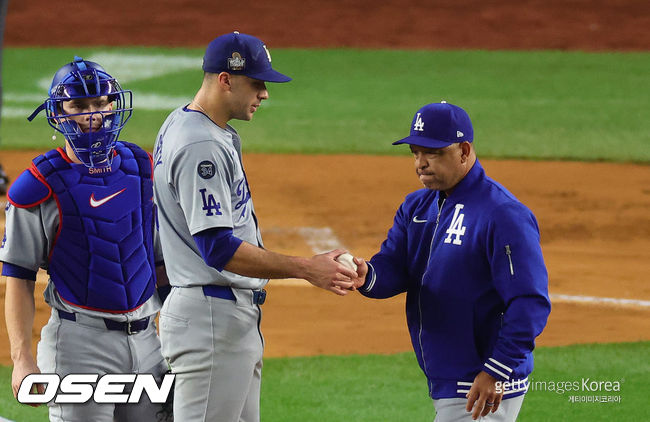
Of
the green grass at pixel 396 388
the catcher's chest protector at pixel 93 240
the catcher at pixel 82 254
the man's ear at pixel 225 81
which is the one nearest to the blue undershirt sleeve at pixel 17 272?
the catcher at pixel 82 254

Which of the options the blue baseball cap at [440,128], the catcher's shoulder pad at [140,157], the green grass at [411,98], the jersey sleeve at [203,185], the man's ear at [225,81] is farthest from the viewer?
the green grass at [411,98]

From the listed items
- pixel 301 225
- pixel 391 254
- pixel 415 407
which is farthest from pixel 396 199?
pixel 391 254

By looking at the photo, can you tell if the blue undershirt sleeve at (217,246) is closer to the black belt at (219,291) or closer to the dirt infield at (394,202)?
the black belt at (219,291)

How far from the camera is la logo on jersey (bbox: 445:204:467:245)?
4.45 metres

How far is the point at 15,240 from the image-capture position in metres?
4.61

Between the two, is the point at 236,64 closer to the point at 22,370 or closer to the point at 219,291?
the point at 219,291

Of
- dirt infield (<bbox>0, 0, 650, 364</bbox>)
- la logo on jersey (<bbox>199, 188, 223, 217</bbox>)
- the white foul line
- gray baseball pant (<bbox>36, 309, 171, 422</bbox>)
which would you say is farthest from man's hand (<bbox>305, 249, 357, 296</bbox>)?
the white foul line

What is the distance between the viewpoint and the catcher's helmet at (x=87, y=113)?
4688 mm

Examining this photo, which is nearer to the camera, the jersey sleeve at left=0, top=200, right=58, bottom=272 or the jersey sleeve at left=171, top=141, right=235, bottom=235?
the jersey sleeve at left=171, top=141, right=235, bottom=235

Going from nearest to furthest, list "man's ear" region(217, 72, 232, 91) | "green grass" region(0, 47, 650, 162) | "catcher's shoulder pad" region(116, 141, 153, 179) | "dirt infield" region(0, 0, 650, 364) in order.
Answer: "man's ear" region(217, 72, 232, 91) → "catcher's shoulder pad" region(116, 141, 153, 179) → "dirt infield" region(0, 0, 650, 364) → "green grass" region(0, 47, 650, 162)

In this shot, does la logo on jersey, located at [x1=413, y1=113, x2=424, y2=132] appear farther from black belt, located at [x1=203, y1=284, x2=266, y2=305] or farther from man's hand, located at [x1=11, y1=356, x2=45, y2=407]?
man's hand, located at [x1=11, y1=356, x2=45, y2=407]

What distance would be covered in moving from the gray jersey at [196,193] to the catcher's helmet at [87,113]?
0.78 feet

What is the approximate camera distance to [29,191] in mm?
4594

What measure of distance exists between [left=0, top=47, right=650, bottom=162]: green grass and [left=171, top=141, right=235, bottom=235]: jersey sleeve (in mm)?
10916
